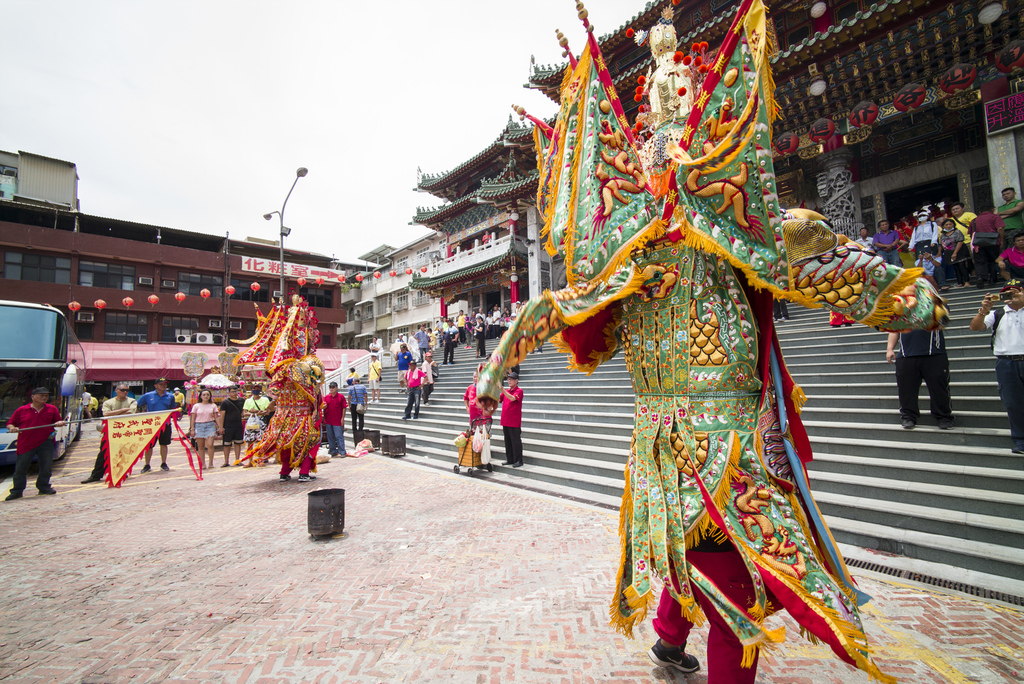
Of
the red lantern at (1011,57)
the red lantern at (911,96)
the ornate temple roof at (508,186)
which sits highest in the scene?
the ornate temple roof at (508,186)

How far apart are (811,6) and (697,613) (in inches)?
638

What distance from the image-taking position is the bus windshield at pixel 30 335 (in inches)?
345

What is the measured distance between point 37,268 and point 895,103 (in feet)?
120

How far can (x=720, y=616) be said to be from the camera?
1.58m

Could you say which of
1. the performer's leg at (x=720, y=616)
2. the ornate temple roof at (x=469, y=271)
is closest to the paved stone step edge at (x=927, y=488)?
the performer's leg at (x=720, y=616)

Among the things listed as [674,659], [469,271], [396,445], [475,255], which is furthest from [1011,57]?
[475,255]

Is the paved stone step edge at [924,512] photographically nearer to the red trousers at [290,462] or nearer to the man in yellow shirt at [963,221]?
the red trousers at [290,462]

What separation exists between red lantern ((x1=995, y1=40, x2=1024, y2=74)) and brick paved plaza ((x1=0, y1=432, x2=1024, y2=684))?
1088 centimetres

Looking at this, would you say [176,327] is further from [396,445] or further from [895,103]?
[895,103]

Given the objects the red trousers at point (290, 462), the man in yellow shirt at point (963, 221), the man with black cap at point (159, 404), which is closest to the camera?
the red trousers at point (290, 462)

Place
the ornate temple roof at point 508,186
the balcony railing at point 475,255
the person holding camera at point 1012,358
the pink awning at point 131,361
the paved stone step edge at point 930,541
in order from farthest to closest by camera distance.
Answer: the balcony railing at point 475,255, the pink awning at point 131,361, the ornate temple roof at point 508,186, the person holding camera at point 1012,358, the paved stone step edge at point 930,541

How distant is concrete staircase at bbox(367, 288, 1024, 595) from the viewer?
142 inches

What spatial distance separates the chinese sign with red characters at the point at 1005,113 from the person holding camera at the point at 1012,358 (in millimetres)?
7344

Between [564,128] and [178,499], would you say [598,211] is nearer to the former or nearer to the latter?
[564,128]
